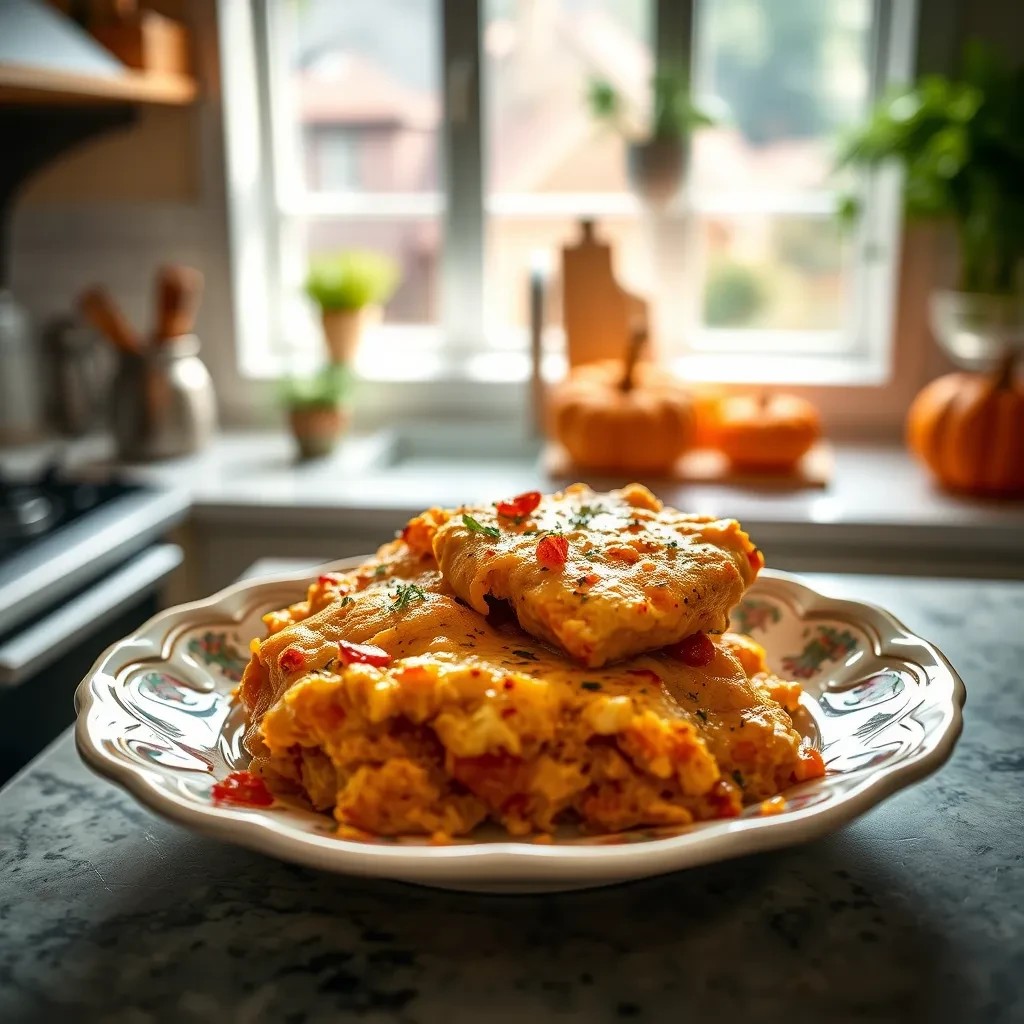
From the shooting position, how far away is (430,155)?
2746mm

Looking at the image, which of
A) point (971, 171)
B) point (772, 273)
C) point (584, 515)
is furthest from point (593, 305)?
point (584, 515)

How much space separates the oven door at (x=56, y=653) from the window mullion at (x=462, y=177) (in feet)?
3.60

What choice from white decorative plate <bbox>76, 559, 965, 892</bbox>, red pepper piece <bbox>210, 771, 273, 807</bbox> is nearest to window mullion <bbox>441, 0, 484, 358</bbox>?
white decorative plate <bbox>76, 559, 965, 892</bbox>

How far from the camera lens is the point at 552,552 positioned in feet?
2.71

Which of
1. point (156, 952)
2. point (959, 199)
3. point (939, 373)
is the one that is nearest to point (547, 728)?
point (156, 952)

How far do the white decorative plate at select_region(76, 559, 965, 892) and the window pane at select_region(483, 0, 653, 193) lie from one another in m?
1.77

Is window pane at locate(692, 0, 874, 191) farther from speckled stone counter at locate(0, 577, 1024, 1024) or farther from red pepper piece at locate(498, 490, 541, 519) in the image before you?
speckled stone counter at locate(0, 577, 1024, 1024)

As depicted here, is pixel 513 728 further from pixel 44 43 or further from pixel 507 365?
pixel 507 365

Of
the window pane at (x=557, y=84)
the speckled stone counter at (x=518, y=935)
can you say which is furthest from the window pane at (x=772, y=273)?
the speckled stone counter at (x=518, y=935)

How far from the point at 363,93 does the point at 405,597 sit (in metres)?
2.15

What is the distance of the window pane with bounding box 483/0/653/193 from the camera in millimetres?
2580

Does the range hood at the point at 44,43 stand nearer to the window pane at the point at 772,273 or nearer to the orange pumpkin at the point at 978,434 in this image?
the window pane at the point at 772,273

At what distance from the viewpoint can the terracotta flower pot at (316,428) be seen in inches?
95.5

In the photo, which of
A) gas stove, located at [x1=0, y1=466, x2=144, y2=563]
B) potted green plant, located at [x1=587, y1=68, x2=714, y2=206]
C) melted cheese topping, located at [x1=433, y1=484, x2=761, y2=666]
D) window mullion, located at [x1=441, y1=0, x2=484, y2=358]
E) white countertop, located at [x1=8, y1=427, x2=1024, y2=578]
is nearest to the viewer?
melted cheese topping, located at [x1=433, y1=484, x2=761, y2=666]
